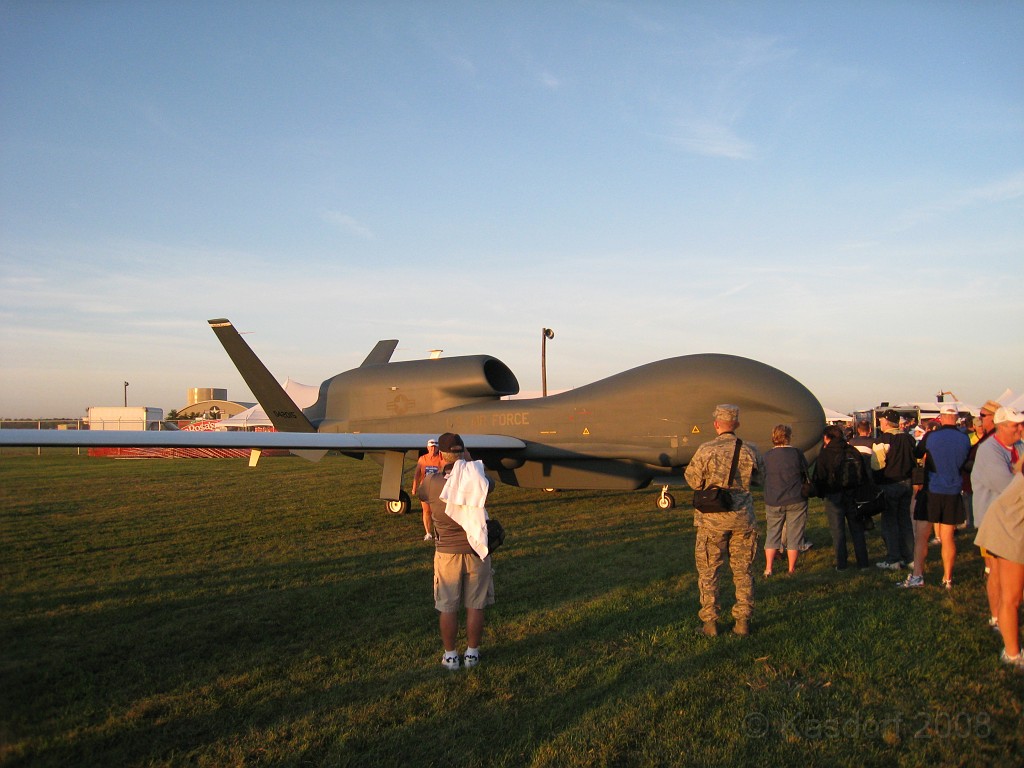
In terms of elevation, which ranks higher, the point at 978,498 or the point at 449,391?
the point at 449,391

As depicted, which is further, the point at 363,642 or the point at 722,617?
the point at 722,617

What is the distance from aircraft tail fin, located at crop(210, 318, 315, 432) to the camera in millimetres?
13875

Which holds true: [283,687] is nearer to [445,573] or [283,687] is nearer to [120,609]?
[445,573]

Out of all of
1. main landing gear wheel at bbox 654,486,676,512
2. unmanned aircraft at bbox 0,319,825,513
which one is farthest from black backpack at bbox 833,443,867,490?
main landing gear wheel at bbox 654,486,676,512

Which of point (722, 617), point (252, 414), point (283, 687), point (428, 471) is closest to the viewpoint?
point (283, 687)

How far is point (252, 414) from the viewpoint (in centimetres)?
5034

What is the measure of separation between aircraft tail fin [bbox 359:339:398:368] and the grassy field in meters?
8.21

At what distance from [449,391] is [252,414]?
40.7m

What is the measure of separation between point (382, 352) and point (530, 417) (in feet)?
17.8

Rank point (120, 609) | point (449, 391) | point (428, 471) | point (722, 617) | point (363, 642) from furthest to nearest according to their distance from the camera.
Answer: point (449, 391) → point (120, 609) → point (722, 617) → point (363, 642) → point (428, 471)

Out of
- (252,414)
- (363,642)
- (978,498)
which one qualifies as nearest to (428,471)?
(363,642)

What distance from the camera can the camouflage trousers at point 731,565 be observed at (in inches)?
204

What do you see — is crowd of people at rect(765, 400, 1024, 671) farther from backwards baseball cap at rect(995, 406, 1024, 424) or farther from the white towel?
the white towel

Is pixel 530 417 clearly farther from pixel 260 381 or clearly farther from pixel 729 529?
pixel 729 529
